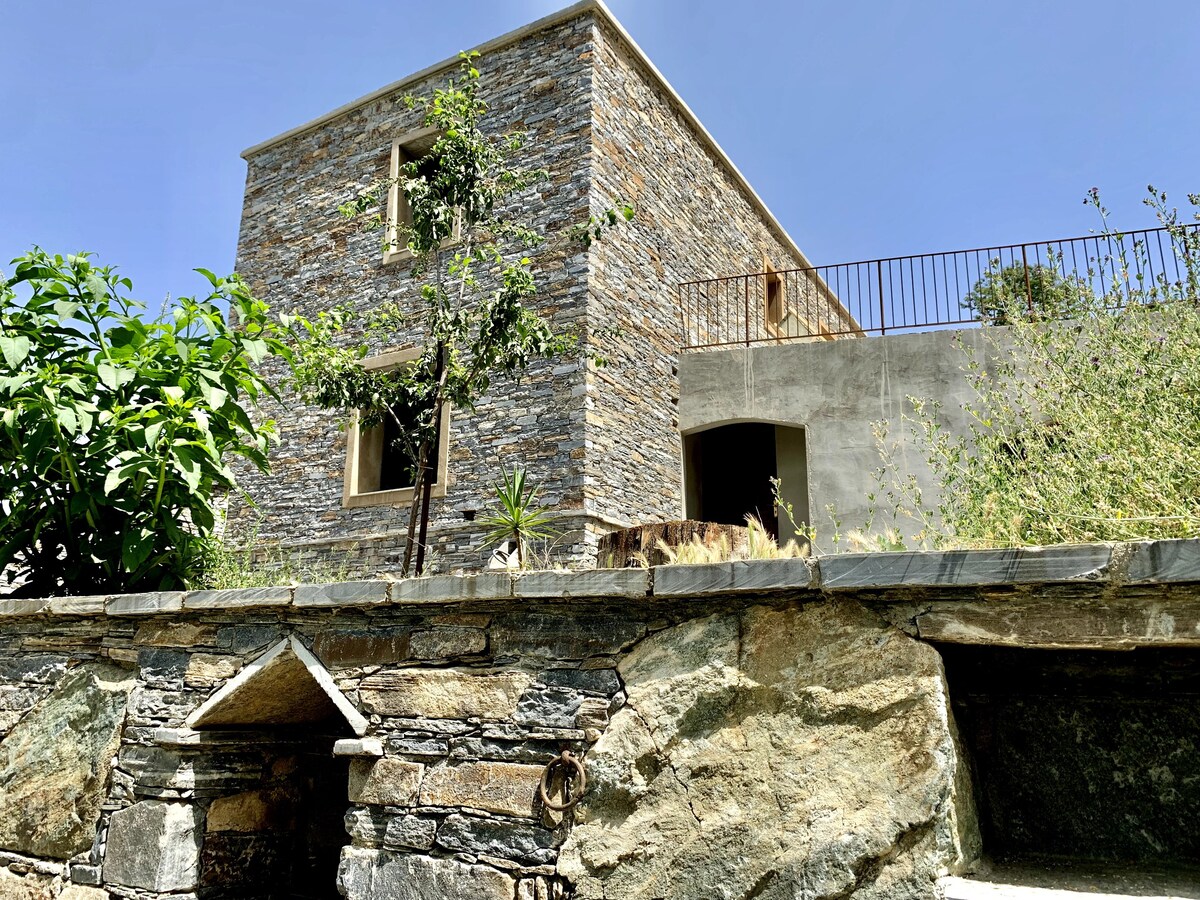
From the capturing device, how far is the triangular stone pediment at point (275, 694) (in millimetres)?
4469

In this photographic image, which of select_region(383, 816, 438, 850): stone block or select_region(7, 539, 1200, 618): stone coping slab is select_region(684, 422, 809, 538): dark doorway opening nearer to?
select_region(7, 539, 1200, 618): stone coping slab

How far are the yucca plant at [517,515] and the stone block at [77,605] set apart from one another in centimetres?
327

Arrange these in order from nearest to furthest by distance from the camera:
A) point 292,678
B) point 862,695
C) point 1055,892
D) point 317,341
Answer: point 1055,892
point 862,695
point 292,678
point 317,341

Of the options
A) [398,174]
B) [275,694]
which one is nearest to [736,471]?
[398,174]

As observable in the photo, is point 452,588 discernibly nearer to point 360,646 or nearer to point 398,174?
point 360,646

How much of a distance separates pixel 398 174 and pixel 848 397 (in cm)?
600

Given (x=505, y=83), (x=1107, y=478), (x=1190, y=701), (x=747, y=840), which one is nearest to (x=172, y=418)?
(x=747, y=840)

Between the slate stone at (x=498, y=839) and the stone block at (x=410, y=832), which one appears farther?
the stone block at (x=410, y=832)

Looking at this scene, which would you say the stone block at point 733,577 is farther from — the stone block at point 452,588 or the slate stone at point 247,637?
the slate stone at point 247,637

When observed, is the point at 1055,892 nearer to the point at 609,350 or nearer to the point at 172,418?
the point at 172,418

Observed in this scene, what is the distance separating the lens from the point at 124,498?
18.9 feet

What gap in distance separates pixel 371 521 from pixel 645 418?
331 cm

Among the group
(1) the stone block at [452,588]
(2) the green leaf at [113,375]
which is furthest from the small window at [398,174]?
(1) the stone block at [452,588]

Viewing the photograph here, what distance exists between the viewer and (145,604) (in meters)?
5.06
